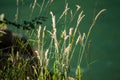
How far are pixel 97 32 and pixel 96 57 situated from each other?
2897mm

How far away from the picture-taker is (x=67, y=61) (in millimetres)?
2648

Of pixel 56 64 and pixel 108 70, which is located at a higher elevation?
pixel 56 64

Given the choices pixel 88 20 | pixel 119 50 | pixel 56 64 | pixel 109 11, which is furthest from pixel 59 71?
pixel 109 11

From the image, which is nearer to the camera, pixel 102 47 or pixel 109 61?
pixel 109 61

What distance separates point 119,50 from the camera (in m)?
10.1

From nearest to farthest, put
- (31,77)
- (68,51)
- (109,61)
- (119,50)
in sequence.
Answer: (68,51)
(31,77)
(109,61)
(119,50)

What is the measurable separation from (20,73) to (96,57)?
7110 millimetres

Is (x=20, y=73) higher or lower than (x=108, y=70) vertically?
higher

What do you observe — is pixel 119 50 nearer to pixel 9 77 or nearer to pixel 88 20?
pixel 88 20

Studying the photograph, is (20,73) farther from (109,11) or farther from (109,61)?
(109,11)

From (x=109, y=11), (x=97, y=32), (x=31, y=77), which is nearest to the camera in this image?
(x=31, y=77)

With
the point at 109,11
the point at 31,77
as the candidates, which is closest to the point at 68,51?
the point at 31,77

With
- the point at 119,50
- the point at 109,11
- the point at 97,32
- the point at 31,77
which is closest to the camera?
the point at 31,77

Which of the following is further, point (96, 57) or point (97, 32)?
point (97, 32)
